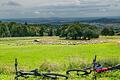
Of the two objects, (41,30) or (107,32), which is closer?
(107,32)

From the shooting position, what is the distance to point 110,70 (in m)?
16.2

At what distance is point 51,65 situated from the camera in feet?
65.8

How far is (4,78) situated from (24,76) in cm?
131

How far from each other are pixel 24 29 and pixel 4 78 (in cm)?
13704

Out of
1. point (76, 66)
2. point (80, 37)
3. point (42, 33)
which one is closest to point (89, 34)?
point (80, 37)

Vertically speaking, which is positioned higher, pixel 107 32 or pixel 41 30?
pixel 41 30

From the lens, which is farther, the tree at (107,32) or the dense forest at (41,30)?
the tree at (107,32)

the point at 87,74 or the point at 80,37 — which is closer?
Result: the point at 87,74

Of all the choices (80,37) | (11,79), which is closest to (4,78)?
(11,79)

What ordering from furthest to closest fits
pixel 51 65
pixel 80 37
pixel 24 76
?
pixel 80 37 → pixel 51 65 → pixel 24 76

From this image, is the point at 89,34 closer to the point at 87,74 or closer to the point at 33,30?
the point at 33,30

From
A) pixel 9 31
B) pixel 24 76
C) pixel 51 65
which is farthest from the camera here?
pixel 9 31

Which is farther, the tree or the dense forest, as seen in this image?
the tree

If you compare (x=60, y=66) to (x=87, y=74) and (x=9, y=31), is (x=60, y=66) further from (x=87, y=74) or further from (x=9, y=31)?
(x=9, y=31)
